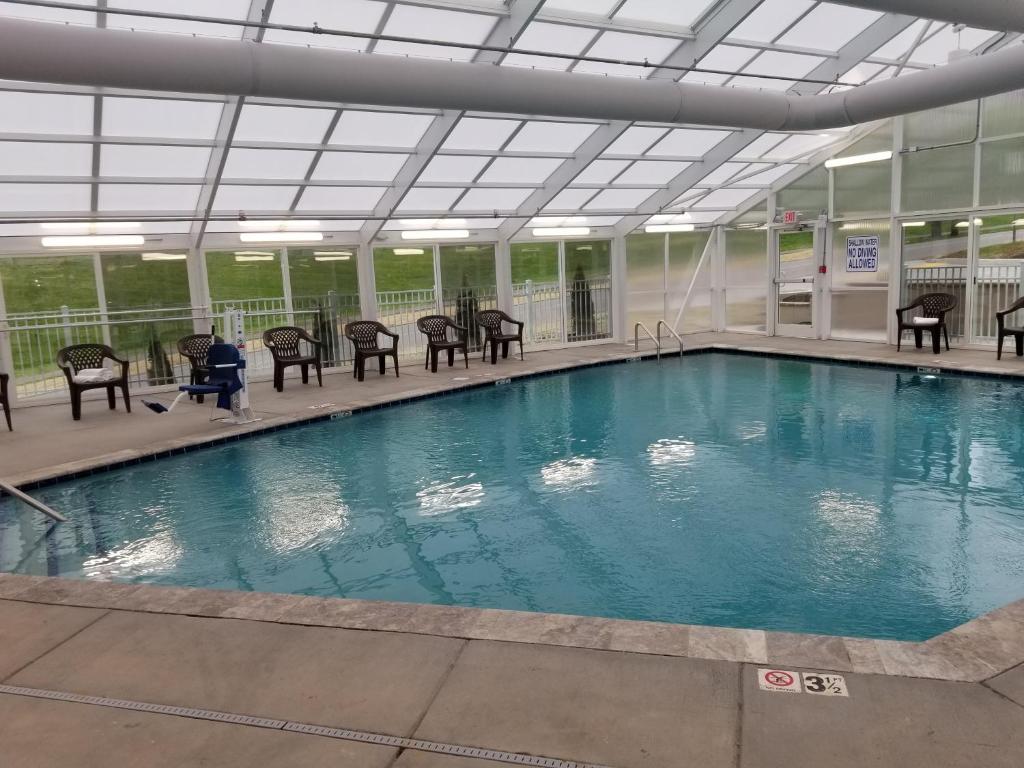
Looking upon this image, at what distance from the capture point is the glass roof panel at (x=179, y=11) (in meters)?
6.29

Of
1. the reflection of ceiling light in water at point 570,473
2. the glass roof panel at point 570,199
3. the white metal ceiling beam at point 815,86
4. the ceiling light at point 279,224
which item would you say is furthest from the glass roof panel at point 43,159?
the white metal ceiling beam at point 815,86

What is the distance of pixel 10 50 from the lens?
4.98 m

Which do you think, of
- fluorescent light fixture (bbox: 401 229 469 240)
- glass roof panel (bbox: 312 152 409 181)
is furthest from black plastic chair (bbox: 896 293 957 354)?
glass roof panel (bbox: 312 152 409 181)

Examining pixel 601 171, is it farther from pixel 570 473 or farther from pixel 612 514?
pixel 612 514

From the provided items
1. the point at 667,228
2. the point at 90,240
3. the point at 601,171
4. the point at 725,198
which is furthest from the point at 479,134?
the point at 725,198

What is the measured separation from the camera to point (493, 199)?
1184cm

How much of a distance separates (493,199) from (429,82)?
17.3 feet

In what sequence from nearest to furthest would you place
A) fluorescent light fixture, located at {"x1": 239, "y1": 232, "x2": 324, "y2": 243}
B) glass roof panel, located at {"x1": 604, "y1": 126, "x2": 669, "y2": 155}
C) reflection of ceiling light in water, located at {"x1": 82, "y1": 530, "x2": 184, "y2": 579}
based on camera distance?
1. reflection of ceiling light in water, located at {"x1": 82, "y1": 530, "x2": 184, "y2": 579}
2. glass roof panel, located at {"x1": 604, "y1": 126, "x2": 669, "y2": 155}
3. fluorescent light fixture, located at {"x1": 239, "y1": 232, "x2": 324, "y2": 243}

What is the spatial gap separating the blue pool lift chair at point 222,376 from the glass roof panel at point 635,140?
18.2 ft

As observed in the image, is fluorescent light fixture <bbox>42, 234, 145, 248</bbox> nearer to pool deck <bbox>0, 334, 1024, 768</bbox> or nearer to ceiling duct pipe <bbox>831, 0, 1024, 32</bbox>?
pool deck <bbox>0, 334, 1024, 768</bbox>

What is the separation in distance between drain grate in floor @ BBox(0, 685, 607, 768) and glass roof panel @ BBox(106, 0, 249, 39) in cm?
541

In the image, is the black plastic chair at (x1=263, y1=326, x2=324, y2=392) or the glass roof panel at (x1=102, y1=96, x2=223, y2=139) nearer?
the glass roof panel at (x1=102, y1=96, x2=223, y2=139)

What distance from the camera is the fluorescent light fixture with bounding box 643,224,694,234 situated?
47.1 feet

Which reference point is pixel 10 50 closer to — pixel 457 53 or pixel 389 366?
pixel 457 53
